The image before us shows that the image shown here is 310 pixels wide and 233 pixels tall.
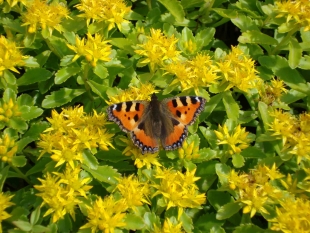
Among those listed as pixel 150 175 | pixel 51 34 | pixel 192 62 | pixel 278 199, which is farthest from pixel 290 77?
pixel 51 34

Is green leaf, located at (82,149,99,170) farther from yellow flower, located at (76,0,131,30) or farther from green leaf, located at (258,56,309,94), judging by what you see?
green leaf, located at (258,56,309,94)

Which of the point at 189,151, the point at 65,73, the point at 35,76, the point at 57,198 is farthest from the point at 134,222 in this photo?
the point at 35,76

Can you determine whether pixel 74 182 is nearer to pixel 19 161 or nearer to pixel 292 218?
pixel 19 161

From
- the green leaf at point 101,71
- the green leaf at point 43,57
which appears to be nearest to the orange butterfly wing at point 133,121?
the green leaf at point 101,71

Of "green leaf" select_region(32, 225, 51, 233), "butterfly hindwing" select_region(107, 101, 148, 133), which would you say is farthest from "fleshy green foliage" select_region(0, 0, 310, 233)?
"butterfly hindwing" select_region(107, 101, 148, 133)

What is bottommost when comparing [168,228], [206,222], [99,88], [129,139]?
[206,222]

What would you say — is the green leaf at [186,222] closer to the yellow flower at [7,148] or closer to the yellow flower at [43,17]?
the yellow flower at [7,148]
